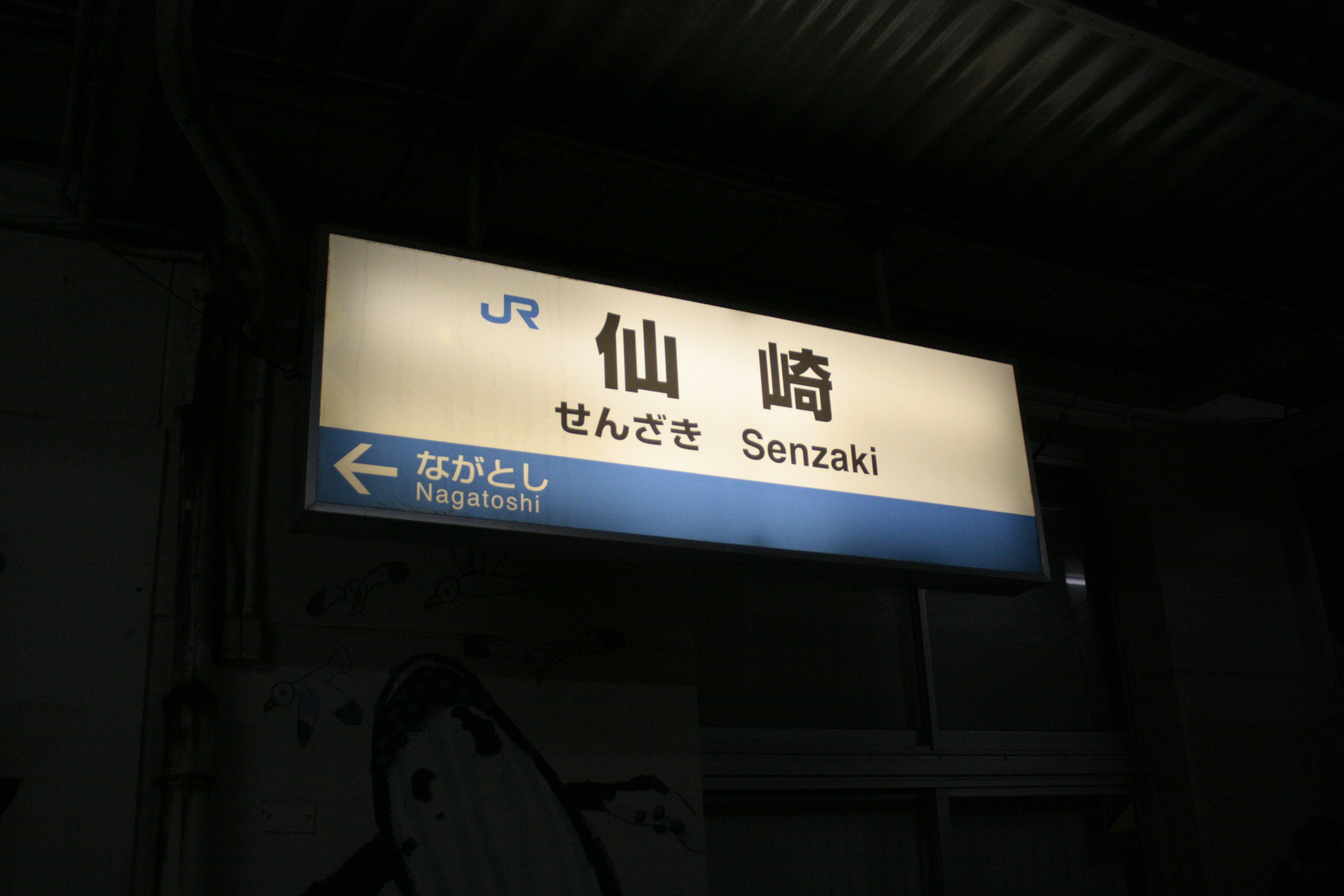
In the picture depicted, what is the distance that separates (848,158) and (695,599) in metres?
1.63

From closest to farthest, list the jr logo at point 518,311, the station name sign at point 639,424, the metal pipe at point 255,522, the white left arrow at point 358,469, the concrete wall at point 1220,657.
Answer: the white left arrow at point 358,469 → the station name sign at point 639,424 → the jr logo at point 518,311 → the metal pipe at point 255,522 → the concrete wall at point 1220,657

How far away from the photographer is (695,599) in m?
4.11

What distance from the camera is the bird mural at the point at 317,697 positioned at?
321 cm

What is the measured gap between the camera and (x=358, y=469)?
107 inches

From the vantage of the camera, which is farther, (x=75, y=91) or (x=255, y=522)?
(x=255, y=522)

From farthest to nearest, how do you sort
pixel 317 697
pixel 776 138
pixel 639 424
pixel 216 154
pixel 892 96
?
1. pixel 776 138
2. pixel 892 96
3. pixel 317 697
4. pixel 639 424
5. pixel 216 154

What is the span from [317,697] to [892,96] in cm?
250

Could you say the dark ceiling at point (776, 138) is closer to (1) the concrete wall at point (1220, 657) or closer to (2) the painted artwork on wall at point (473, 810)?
(1) the concrete wall at point (1220, 657)

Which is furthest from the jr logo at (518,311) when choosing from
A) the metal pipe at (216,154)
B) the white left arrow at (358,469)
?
the metal pipe at (216,154)

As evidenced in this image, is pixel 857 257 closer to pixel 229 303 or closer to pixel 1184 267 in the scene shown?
pixel 1184 267

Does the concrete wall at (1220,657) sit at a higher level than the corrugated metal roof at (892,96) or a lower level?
lower

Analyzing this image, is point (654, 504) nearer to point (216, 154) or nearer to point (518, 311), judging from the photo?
point (518, 311)

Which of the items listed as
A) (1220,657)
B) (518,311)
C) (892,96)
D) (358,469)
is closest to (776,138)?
(892,96)

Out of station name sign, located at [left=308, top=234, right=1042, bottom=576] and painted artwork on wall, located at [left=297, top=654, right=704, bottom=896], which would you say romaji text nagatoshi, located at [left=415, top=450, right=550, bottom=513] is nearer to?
station name sign, located at [left=308, top=234, right=1042, bottom=576]
